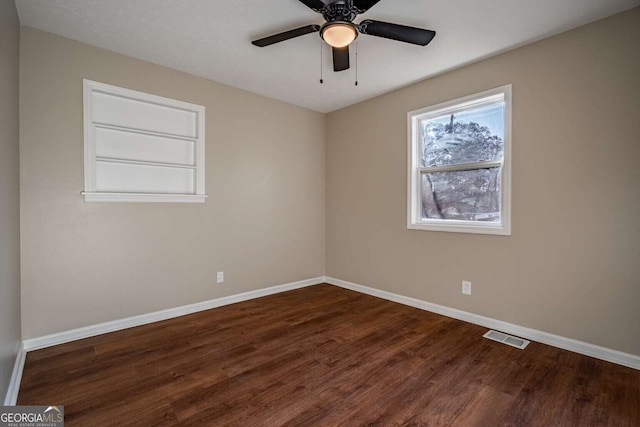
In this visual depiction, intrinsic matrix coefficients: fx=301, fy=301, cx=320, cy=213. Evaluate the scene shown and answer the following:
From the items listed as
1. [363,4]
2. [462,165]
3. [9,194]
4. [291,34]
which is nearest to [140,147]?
[9,194]

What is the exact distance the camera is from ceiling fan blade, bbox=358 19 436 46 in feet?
6.74

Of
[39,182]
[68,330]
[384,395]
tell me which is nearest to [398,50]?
[384,395]

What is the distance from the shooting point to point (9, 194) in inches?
73.9

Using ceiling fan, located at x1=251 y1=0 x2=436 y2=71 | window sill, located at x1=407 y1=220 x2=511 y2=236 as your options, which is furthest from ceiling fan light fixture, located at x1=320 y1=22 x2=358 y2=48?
window sill, located at x1=407 y1=220 x2=511 y2=236

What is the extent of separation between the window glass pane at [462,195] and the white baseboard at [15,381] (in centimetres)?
364

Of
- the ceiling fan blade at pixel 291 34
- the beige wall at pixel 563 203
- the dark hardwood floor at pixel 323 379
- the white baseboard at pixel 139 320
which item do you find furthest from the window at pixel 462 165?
the white baseboard at pixel 139 320

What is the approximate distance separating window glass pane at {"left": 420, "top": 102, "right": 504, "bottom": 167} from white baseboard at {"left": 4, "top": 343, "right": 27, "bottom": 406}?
386 centimetres

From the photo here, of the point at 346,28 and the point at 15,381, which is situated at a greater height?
the point at 346,28

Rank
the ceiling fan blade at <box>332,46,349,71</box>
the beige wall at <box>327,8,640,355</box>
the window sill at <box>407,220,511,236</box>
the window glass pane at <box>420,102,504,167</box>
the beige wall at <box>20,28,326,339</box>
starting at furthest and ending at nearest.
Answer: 1. the window glass pane at <box>420,102,504,167</box>
2. the window sill at <box>407,220,511,236</box>
3. the beige wall at <box>20,28,326,339</box>
4. the ceiling fan blade at <box>332,46,349,71</box>
5. the beige wall at <box>327,8,640,355</box>

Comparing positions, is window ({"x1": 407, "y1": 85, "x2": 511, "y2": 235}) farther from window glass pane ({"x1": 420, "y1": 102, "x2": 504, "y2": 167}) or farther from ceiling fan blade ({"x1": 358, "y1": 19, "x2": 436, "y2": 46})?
ceiling fan blade ({"x1": 358, "y1": 19, "x2": 436, "y2": 46})

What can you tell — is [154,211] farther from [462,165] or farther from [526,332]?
[526,332]

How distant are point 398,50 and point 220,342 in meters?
3.03

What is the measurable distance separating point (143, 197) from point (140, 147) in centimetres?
50

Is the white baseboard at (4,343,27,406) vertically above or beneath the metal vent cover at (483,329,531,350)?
above
